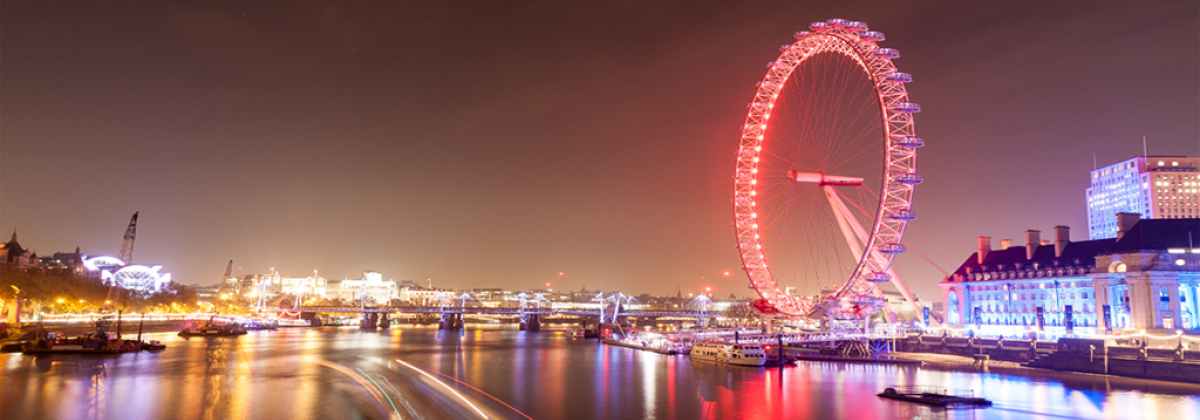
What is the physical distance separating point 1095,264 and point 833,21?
1913 inches

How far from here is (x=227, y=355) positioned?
87312 mm

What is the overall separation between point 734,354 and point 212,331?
106m

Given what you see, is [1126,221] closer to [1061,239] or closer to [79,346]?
[1061,239]

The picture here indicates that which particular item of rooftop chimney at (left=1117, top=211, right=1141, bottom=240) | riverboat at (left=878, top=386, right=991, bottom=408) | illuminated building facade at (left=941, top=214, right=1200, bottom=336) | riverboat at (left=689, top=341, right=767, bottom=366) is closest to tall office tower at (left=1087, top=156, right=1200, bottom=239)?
illuminated building facade at (left=941, top=214, right=1200, bottom=336)

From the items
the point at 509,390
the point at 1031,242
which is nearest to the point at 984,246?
the point at 1031,242

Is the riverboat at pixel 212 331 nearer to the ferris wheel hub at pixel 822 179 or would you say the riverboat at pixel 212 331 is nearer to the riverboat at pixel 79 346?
the riverboat at pixel 79 346

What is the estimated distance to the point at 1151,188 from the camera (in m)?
145

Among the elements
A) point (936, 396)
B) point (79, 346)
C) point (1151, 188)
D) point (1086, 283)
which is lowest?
point (936, 396)

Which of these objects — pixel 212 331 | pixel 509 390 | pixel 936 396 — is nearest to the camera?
pixel 936 396

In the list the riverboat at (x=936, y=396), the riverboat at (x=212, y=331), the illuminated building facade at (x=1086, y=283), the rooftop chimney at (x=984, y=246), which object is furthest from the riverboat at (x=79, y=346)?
the rooftop chimney at (x=984, y=246)

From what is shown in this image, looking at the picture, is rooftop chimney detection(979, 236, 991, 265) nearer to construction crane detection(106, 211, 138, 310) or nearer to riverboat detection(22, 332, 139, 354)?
riverboat detection(22, 332, 139, 354)

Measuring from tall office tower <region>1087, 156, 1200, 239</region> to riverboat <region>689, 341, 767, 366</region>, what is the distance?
101 meters

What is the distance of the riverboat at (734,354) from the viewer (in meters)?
80.1

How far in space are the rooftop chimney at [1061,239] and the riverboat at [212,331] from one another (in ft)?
450
